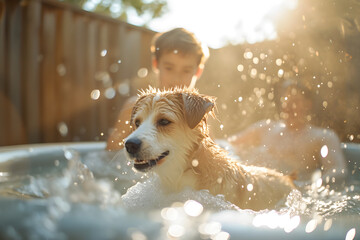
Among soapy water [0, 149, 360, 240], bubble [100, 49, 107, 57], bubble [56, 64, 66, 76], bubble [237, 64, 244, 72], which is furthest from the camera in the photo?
bubble [100, 49, 107, 57]

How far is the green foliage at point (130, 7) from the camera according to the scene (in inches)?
746

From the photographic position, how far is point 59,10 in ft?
24.0

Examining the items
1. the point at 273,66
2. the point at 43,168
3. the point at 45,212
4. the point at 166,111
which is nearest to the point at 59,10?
the point at 43,168

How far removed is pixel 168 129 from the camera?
2338 millimetres

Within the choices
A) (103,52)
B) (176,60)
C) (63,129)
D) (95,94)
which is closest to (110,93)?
(95,94)

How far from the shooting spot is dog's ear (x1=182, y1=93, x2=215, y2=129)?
7.36 feet

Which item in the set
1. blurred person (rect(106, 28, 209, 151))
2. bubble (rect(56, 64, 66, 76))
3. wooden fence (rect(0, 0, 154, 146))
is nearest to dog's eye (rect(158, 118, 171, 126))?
blurred person (rect(106, 28, 209, 151))

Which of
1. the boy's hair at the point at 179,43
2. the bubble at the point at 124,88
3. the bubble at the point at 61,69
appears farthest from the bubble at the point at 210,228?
the bubble at the point at 124,88

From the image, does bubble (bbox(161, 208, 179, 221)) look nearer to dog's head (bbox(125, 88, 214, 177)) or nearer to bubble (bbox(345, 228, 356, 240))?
bubble (bbox(345, 228, 356, 240))

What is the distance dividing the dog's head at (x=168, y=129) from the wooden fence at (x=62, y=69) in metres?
4.71

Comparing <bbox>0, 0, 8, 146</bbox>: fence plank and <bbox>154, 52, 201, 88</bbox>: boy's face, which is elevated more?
<bbox>0, 0, 8, 146</bbox>: fence plank

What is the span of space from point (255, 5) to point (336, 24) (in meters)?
1.18

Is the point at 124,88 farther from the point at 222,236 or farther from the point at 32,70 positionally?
the point at 222,236

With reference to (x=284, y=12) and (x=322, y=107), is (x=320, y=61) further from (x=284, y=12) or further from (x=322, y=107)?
(x=284, y=12)
